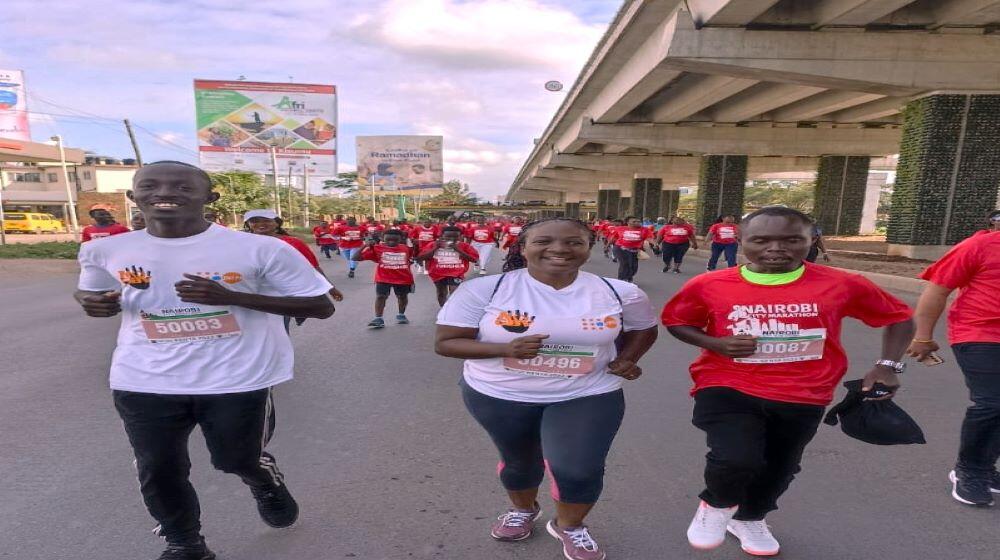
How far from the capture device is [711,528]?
238 cm

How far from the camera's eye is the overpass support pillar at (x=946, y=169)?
14.0 meters

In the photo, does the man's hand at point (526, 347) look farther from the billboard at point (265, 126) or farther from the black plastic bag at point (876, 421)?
the billboard at point (265, 126)

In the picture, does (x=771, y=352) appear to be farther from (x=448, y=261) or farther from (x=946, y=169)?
(x=946, y=169)

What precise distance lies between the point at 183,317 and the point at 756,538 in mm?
2472

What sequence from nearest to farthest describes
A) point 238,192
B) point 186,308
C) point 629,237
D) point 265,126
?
point 186,308
point 629,237
point 265,126
point 238,192

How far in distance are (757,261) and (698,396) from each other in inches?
24.0

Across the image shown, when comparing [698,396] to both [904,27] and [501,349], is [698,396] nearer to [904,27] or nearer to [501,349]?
[501,349]

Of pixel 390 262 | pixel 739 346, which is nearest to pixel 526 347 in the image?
pixel 739 346

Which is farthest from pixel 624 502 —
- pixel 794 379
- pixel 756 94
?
pixel 756 94

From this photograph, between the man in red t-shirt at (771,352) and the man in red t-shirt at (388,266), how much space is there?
5.49 meters

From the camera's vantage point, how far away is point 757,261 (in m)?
2.27

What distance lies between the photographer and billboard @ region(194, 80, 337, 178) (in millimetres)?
31312

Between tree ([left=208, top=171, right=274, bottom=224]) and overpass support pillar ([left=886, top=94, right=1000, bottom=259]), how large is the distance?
28673 millimetres

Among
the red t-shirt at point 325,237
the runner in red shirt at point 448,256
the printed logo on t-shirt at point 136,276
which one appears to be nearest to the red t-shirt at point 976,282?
the printed logo on t-shirt at point 136,276
